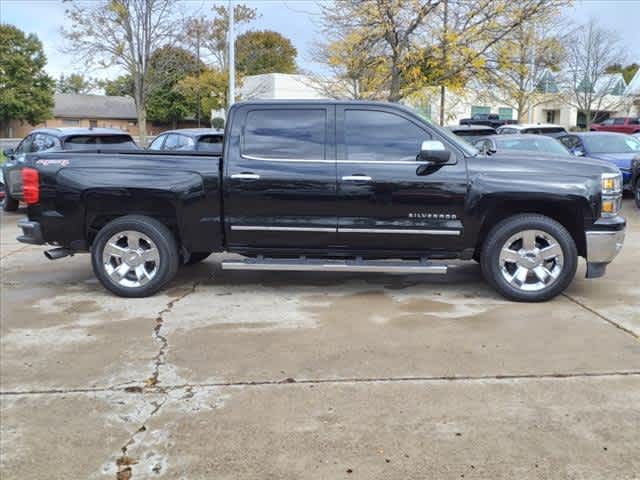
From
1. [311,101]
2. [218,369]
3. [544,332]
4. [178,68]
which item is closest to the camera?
[218,369]

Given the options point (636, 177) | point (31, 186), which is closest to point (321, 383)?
point (31, 186)

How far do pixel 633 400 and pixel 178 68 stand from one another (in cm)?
2606

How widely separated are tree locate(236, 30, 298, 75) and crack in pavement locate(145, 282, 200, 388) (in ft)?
103

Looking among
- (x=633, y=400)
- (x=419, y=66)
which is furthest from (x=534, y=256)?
(x=419, y=66)

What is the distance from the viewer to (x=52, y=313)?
5.98m

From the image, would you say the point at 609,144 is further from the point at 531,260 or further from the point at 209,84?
the point at 209,84

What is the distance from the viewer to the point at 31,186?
6434 millimetres

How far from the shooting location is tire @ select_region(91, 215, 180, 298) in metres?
6.35

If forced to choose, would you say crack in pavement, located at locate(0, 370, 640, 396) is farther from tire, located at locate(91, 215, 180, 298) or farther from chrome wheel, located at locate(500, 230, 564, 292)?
tire, located at locate(91, 215, 180, 298)

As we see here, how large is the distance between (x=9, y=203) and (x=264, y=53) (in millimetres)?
34047

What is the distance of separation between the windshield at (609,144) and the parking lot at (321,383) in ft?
27.4

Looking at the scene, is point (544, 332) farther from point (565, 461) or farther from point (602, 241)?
point (565, 461)

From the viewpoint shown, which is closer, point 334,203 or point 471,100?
point 334,203

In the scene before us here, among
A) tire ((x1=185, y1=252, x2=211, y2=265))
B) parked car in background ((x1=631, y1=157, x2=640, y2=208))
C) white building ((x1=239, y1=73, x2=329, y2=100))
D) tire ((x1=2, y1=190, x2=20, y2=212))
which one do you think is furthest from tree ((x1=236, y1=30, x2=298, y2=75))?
tire ((x1=185, y1=252, x2=211, y2=265))
